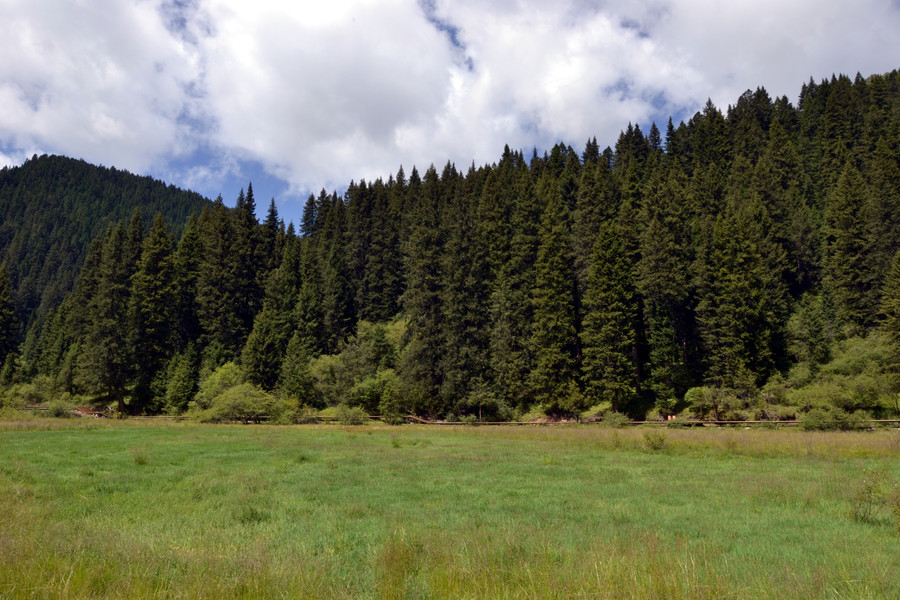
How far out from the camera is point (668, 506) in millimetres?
12367

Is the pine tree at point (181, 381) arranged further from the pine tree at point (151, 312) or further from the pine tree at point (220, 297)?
the pine tree at point (151, 312)

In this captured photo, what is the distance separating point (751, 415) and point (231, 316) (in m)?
61.4

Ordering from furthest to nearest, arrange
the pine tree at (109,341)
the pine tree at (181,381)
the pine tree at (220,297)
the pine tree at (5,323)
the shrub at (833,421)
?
the pine tree at (5,323) → the pine tree at (220,297) → the pine tree at (109,341) → the pine tree at (181,381) → the shrub at (833,421)

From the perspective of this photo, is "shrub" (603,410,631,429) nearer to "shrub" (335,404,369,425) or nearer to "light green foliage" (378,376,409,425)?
"light green foliage" (378,376,409,425)

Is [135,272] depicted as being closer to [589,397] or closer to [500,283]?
[500,283]

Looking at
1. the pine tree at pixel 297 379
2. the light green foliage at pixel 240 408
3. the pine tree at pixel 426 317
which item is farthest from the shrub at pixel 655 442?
the pine tree at pixel 297 379

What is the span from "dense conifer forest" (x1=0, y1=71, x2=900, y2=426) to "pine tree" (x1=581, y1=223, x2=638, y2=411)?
231mm

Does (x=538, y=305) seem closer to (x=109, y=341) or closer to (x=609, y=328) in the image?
(x=609, y=328)

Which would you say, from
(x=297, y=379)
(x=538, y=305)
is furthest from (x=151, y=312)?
(x=538, y=305)

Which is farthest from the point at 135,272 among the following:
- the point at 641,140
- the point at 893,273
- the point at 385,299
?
the point at 641,140

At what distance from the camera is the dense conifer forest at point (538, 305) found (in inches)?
1759

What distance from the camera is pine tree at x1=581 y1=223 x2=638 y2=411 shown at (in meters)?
44.8

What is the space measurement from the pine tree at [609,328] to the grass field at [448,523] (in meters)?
21.3

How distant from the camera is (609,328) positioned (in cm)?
4556
